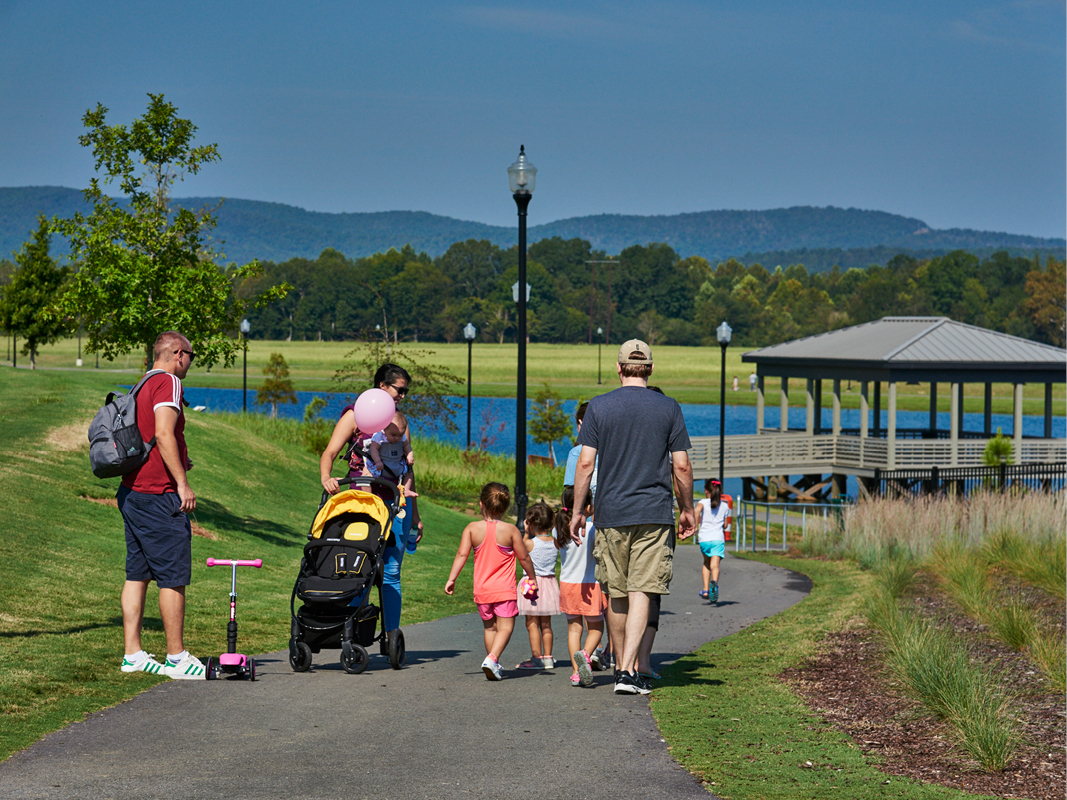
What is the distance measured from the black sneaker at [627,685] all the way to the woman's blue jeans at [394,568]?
64.7 inches

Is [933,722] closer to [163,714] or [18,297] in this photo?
[163,714]

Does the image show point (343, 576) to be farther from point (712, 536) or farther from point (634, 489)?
point (712, 536)

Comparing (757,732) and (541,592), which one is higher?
(541,592)

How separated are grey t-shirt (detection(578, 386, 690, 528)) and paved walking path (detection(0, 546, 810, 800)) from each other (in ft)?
3.74

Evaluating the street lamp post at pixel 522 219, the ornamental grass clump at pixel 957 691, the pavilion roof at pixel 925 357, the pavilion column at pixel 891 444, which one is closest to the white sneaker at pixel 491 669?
the ornamental grass clump at pixel 957 691

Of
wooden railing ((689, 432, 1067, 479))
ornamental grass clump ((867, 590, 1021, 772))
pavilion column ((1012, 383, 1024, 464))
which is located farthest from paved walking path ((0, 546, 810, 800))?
pavilion column ((1012, 383, 1024, 464))

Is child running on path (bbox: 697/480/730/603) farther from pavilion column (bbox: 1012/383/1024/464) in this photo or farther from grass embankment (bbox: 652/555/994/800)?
pavilion column (bbox: 1012/383/1024/464)

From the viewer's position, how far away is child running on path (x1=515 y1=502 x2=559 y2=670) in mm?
8102

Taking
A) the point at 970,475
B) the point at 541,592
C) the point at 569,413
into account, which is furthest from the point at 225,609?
the point at 569,413

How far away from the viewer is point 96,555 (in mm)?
11891

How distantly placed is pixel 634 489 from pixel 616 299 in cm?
16074

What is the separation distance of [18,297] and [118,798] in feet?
192

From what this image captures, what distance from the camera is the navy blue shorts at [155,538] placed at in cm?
688

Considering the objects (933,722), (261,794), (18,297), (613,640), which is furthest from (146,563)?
(18,297)
